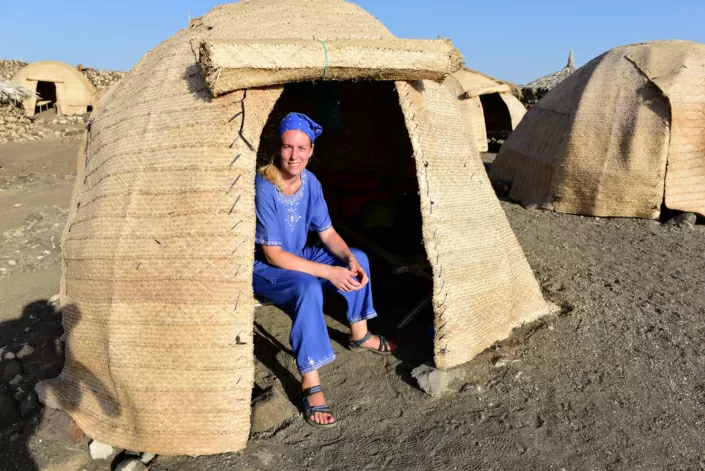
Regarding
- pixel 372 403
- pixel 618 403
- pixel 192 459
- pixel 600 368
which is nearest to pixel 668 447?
pixel 618 403

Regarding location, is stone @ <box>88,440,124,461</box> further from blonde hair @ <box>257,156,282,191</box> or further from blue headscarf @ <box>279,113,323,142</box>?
blue headscarf @ <box>279,113,323,142</box>

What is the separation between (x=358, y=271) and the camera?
128 inches

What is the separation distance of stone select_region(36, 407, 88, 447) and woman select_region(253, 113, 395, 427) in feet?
3.92

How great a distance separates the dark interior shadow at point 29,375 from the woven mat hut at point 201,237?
1.5 inches

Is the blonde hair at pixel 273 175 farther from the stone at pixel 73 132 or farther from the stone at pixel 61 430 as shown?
the stone at pixel 73 132

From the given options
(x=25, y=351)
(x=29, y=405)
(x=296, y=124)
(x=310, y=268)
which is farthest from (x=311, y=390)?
(x=25, y=351)

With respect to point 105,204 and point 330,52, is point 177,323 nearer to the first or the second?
point 105,204

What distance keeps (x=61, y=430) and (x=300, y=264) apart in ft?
5.04

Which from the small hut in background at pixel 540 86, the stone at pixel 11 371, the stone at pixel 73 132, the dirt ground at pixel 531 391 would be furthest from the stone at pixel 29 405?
the small hut in background at pixel 540 86

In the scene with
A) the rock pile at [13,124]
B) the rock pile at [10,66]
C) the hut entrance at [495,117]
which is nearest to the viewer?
the rock pile at [13,124]

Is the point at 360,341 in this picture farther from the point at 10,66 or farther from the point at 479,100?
the point at 10,66

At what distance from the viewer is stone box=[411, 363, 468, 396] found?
122 inches

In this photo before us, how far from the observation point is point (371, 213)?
5039 millimetres

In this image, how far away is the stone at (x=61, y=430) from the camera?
2.75 m
